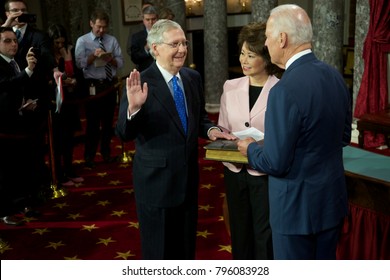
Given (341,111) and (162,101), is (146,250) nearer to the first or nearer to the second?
(162,101)

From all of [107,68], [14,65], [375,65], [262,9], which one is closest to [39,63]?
[14,65]

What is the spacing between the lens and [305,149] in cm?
241

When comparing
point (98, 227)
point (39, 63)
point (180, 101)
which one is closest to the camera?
point (180, 101)

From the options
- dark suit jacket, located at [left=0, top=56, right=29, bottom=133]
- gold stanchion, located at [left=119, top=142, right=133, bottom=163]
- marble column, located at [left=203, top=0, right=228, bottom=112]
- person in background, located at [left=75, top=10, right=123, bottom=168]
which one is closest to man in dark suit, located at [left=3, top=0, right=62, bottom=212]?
dark suit jacket, located at [left=0, top=56, right=29, bottom=133]

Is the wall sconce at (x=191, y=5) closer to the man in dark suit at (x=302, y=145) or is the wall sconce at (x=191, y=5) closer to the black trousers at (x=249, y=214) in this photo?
the black trousers at (x=249, y=214)

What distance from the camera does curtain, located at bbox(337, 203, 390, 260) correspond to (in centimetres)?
354

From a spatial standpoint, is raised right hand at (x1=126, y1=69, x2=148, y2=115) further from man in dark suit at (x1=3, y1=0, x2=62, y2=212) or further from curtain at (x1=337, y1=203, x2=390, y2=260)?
man in dark suit at (x1=3, y1=0, x2=62, y2=212)

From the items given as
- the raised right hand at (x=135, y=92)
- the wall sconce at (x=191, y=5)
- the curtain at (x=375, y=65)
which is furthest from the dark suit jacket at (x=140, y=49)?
the wall sconce at (x=191, y=5)

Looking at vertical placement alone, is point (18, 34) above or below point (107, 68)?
above

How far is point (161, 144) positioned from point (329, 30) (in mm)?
4824

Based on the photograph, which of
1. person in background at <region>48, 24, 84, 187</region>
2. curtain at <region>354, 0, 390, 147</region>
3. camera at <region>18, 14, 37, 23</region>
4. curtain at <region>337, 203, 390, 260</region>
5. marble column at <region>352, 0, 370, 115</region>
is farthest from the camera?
marble column at <region>352, 0, 370, 115</region>

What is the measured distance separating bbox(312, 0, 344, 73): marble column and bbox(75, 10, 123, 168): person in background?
262 cm

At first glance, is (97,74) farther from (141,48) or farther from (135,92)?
(135,92)
